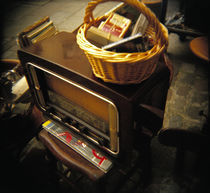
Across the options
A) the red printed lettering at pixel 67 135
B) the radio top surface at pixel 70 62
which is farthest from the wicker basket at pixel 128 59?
the red printed lettering at pixel 67 135

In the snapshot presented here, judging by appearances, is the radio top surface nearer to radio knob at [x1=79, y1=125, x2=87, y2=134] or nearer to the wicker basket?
the wicker basket

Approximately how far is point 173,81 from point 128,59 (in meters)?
2.29

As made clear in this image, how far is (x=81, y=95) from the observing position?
3.66ft

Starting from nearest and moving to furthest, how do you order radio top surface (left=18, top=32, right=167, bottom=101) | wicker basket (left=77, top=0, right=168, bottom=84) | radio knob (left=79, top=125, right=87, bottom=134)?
wicker basket (left=77, top=0, right=168, bottom=84), radio top surface (left=18, top=32, right=167, bottom=101), radio knob (left=79, top=125, right=87, bottom=134)

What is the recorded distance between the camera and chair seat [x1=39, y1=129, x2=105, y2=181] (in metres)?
1.11

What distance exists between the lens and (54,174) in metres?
1.57

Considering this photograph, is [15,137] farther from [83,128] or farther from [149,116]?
[149,116]

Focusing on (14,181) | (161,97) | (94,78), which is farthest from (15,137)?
(161,97)

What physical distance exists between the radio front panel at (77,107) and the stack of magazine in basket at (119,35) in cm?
22

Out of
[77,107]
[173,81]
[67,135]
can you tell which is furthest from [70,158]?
[173,81]

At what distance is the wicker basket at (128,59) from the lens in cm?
76

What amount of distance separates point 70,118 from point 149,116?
455mm

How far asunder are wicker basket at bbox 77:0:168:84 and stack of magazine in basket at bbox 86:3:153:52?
69 mm

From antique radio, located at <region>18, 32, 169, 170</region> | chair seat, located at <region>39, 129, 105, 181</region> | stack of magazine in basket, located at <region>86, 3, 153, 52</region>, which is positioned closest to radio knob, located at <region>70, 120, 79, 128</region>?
antique radio, located at <region>18, 32, 169, 170</region>
